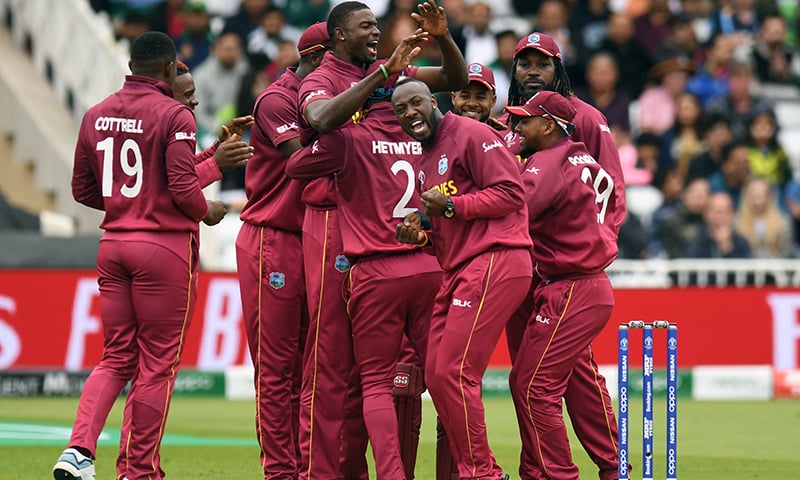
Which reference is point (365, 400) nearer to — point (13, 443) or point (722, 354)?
point (13, 443)

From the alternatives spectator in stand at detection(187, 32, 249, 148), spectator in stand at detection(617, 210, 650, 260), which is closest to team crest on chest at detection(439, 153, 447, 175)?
spectator in stand at detection(617, 210, 650, 260)

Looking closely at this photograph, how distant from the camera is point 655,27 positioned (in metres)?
21.5

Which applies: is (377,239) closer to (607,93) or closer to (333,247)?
(333,247)

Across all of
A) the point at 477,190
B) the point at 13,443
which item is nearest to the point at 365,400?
the point at 477,190

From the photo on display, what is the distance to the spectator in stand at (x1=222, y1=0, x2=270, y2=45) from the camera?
827 inches

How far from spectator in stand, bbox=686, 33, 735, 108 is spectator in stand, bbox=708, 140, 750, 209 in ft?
A: 4.60

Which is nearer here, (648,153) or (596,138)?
(596,138)

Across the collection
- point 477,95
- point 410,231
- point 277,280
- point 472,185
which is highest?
point 477,95

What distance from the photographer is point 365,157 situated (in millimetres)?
9008

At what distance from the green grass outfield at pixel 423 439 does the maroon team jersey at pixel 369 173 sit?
2.30 m

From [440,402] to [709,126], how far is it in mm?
11925

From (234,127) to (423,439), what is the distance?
4284 mm

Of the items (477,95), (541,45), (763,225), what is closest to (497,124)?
(477,95)

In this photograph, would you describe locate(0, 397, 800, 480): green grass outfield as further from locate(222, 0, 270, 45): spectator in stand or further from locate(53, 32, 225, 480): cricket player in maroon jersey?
locate(222, 0, 270, 45): spectator in stand
